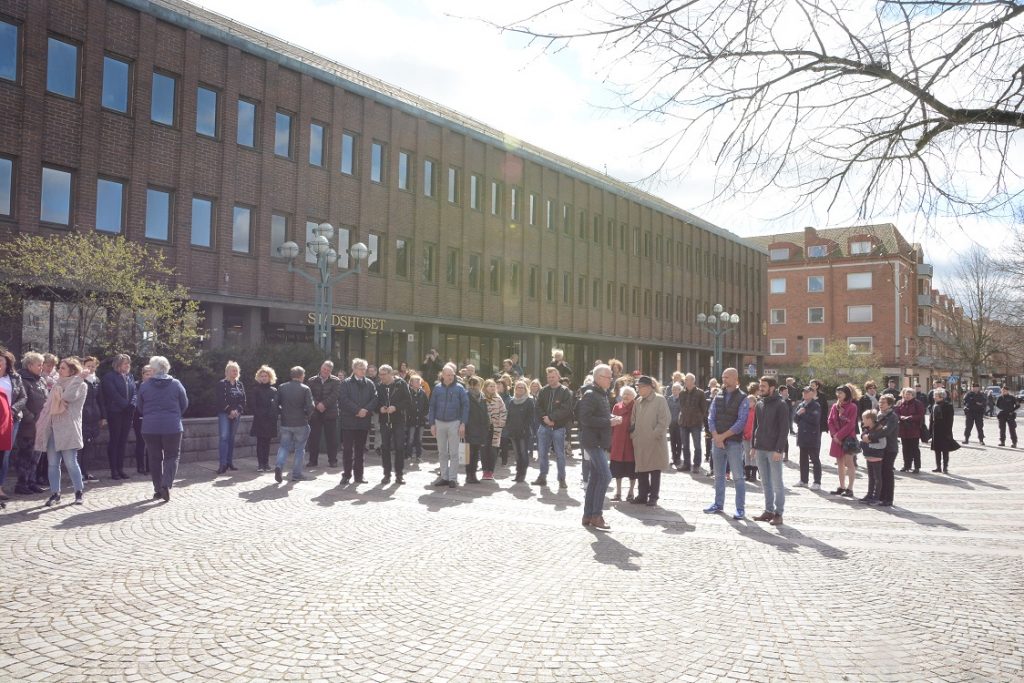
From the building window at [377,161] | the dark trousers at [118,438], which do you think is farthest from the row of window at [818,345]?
the dark trousers at [118,438]

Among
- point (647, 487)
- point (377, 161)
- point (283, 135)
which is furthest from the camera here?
point (377, 161)

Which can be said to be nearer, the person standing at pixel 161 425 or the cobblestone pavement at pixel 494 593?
the cobblestone pavement at pixel 494 593

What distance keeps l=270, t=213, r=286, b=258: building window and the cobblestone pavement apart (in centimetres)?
1696

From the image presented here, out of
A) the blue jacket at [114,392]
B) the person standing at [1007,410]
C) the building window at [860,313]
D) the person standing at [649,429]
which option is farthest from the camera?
the building window at [860,313]

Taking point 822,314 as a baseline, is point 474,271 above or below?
below

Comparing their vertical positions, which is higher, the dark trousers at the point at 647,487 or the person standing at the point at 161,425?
the person standing at the point at 161,425

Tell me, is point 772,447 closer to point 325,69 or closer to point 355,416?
point 355,416

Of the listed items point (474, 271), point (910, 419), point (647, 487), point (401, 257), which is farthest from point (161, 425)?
point (474, 271)

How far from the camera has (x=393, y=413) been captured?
12594 millimetres

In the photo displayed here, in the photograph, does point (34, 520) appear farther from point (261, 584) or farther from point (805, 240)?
point (805, 240)

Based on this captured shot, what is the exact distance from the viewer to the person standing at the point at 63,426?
981 centimetres

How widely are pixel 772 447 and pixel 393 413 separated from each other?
5914mm

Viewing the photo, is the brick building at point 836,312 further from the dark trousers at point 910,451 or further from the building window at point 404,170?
the dark trousers at point 910,451

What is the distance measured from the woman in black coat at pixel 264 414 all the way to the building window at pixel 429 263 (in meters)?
17.9
